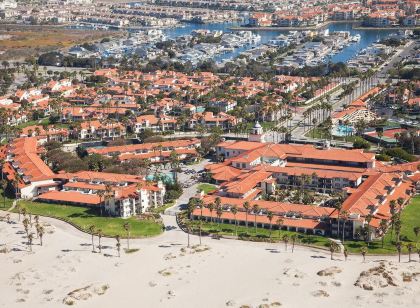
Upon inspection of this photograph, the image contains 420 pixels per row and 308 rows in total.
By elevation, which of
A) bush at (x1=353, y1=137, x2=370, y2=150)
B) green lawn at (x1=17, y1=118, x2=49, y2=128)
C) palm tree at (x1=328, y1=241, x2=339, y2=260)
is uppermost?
bush at (x1=353, y1=137, x2=370, y2=150)

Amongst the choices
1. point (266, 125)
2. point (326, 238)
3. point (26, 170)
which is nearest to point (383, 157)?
point (326, 238)

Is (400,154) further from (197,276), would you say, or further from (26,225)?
(26,225)

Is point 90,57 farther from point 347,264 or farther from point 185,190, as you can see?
point 347,264

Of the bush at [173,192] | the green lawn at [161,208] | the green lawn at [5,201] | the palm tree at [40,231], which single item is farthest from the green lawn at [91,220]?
the bush at [173,192]

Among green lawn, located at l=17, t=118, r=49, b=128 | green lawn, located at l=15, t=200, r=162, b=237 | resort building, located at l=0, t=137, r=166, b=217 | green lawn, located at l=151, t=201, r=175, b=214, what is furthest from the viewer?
green lawn, located at l=17, t=118, r=49, b=128

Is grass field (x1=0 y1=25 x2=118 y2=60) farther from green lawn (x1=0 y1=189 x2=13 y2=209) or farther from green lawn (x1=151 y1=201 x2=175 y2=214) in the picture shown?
green lawn (x1=151 y1=201 x2=175 y2=214)

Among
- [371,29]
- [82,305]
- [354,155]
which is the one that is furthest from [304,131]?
[371,29]

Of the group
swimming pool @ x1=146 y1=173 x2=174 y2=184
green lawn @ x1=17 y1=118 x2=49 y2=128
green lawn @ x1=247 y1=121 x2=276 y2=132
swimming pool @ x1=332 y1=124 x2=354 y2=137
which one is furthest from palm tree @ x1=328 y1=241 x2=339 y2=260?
green lawn @ x1=17 y1=118 x2=49 y2=128
